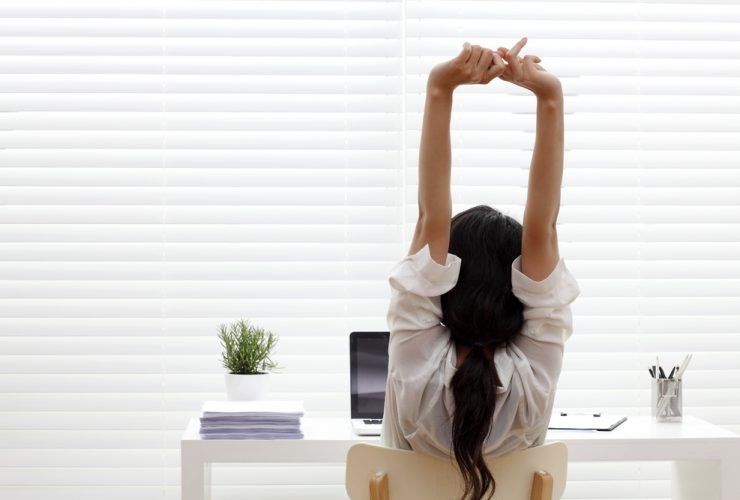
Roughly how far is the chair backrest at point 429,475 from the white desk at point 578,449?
1.89 feet

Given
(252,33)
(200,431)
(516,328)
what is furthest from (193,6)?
(516,328)

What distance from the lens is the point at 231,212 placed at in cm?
276

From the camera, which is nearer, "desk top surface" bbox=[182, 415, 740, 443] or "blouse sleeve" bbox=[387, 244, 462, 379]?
"blouse sleeve" bbox=[387, 244, 462, 379]

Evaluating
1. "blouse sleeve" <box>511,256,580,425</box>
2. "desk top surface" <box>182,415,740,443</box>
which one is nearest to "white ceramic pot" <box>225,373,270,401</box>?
"desk top surface" <box>182,415,740,443</box>

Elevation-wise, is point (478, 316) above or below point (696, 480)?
above

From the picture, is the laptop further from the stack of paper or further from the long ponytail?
the long ponytail

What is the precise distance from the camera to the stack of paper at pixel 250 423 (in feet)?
7.43

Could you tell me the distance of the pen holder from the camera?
2525mm

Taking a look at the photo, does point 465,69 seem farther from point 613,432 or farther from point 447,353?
point 613,432

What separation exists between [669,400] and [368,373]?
790 millimetres

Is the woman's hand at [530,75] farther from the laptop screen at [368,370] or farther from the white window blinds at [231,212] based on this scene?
the white window blinds at [231,212]

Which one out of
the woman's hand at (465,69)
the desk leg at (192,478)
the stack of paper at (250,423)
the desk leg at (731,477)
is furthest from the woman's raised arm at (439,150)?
the desk leg at (731,477)

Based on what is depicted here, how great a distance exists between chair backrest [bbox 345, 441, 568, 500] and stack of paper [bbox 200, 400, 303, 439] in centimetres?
59

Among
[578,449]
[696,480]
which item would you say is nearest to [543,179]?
[578,449]
